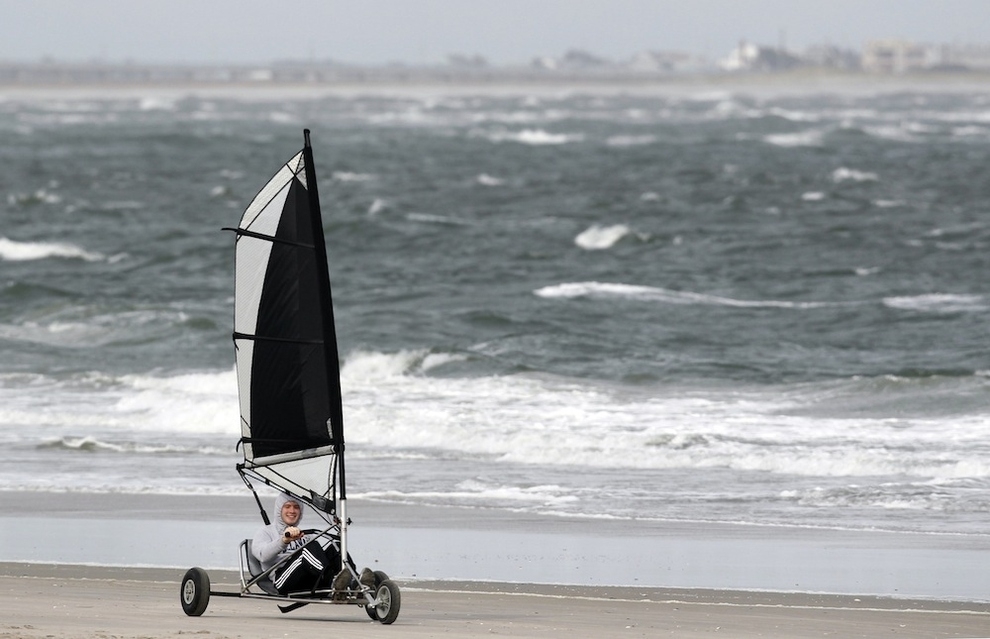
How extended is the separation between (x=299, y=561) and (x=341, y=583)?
0.28 metres

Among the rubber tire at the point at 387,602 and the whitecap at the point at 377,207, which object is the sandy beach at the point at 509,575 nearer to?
the rubber tire at the point at 387,602

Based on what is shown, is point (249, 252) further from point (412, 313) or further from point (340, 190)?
point (340, 190)

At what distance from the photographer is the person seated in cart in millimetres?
8977

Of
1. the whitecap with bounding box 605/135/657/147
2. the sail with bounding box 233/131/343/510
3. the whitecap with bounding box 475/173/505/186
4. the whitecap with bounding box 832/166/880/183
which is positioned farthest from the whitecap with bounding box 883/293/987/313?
the whitecap with bounding box 605/135/657/147

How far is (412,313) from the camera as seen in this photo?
28.0m

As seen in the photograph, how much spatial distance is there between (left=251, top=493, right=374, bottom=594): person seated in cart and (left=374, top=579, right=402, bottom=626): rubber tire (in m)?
0.12

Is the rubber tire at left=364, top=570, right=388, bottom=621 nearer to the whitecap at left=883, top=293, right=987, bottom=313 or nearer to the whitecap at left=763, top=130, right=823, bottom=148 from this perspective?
the whitecap at left=883, top=293, right=987, bottom=313

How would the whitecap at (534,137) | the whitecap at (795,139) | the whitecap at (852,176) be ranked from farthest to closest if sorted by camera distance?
the whitecap at (534,137) → the whitecap at (795,139) → the whitecap at (852,176)

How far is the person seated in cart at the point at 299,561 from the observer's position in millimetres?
8977

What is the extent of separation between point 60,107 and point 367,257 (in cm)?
13613

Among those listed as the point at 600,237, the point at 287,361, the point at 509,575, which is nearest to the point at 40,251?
the point at 600,237

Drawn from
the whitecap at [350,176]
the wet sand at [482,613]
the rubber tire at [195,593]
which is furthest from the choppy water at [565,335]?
the rubber tire at [195,593]

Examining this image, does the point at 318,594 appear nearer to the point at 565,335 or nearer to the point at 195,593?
the point at 195,593

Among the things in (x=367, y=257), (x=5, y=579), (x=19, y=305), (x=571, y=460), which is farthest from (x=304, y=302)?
(x=367, y=257)
